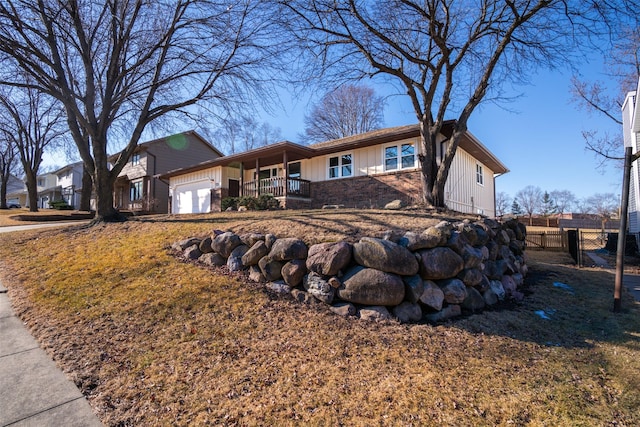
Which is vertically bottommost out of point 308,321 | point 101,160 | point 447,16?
point 308,321

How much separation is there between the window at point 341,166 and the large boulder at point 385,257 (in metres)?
9.95

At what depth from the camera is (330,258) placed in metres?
4.36

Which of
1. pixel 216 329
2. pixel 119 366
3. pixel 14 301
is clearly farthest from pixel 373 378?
pixel 14 301

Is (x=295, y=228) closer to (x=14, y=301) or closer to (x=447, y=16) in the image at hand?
(x=14, y=301)

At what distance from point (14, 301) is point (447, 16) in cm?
1084

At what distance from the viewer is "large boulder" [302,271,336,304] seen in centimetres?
426

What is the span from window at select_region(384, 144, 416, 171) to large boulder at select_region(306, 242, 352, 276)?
8832 mm

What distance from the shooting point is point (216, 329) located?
3.57 m

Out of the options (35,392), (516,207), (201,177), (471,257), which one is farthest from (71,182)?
(516,207)

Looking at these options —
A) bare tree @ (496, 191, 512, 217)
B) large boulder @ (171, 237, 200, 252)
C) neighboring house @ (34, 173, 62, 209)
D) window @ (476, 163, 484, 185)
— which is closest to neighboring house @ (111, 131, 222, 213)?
large boulder @ (171, 237, 200, 252)

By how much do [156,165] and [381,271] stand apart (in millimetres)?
24296

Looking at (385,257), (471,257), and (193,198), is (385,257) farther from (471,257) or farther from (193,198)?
(193,198)

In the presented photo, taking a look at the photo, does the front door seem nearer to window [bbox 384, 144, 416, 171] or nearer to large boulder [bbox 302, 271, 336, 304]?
window [bbox 384, 144, 416, 171]

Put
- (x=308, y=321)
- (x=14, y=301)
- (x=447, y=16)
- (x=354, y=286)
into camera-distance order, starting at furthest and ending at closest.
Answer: (x=447, y=16)
(x=14, y=301)
(x=354, y=286)
(x=308, y=321)
